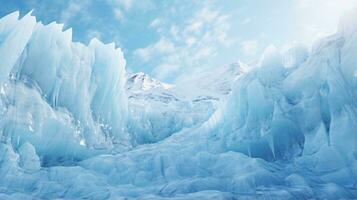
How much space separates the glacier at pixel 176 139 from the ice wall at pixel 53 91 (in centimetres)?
7

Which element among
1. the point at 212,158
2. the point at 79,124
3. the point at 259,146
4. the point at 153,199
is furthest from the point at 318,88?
the point at 79,124

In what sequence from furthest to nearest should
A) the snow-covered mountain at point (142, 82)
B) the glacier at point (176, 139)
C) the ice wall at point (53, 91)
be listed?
the snow-covered mountain at point (142, 82) → the ice wall at point (53, 91) → the glacier at point (176, 139)

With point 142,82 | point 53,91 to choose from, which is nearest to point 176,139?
point 53,91

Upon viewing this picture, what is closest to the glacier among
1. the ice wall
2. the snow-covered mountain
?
the ice wall

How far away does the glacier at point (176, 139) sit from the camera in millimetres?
21625

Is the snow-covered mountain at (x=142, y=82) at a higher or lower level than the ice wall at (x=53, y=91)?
higher

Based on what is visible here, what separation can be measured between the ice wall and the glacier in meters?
0.07

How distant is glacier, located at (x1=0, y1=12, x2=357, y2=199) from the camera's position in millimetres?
21625

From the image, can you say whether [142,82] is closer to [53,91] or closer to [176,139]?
[176,139]

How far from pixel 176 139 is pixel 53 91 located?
1153 centimetres

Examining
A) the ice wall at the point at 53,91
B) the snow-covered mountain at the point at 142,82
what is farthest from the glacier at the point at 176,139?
the snow-covered mountain at the point at 142,82

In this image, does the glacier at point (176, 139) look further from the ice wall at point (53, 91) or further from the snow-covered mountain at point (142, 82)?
the snow-covered mountain at point (142, 82)

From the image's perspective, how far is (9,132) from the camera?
2423 cm

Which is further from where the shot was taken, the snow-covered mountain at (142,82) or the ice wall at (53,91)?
the snow-covered mountain at (142,82)
